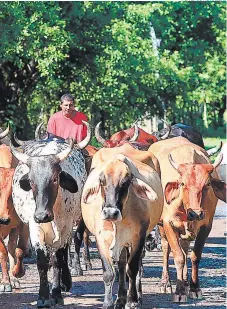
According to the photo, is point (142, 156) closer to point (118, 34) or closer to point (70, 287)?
point (70, 287)

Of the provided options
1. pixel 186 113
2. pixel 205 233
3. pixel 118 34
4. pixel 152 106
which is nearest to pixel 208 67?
pixel 186 113

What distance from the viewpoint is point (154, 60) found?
1496 inches

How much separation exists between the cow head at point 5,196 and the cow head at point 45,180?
2.72 ft

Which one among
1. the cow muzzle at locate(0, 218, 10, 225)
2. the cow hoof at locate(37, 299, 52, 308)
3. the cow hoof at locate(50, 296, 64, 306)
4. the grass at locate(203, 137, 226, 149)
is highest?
the cow muzzle at locate(0, 218, 10, 225)

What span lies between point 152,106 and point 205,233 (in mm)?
28749

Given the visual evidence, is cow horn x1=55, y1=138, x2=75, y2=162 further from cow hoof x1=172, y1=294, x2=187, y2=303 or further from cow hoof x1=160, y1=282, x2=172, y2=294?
cow hoof x1=160, y1=282, x2=172, y2=294

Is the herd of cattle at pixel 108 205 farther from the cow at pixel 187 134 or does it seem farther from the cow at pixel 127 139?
the cow at pixel 187 134

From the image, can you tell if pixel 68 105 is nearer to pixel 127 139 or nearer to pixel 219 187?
pixel 127 139

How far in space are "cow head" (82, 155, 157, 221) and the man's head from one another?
291 centimetres

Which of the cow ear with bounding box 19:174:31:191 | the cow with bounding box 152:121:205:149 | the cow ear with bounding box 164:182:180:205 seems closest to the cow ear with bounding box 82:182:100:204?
the cow ear with bounding box 19:174:31:191

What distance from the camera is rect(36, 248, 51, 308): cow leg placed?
10.4 metres

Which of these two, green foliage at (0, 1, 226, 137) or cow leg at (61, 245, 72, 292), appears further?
green foliage at (0, 1, 226, 137)

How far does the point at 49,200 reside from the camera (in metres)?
10.1

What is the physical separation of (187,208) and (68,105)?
2.90m
